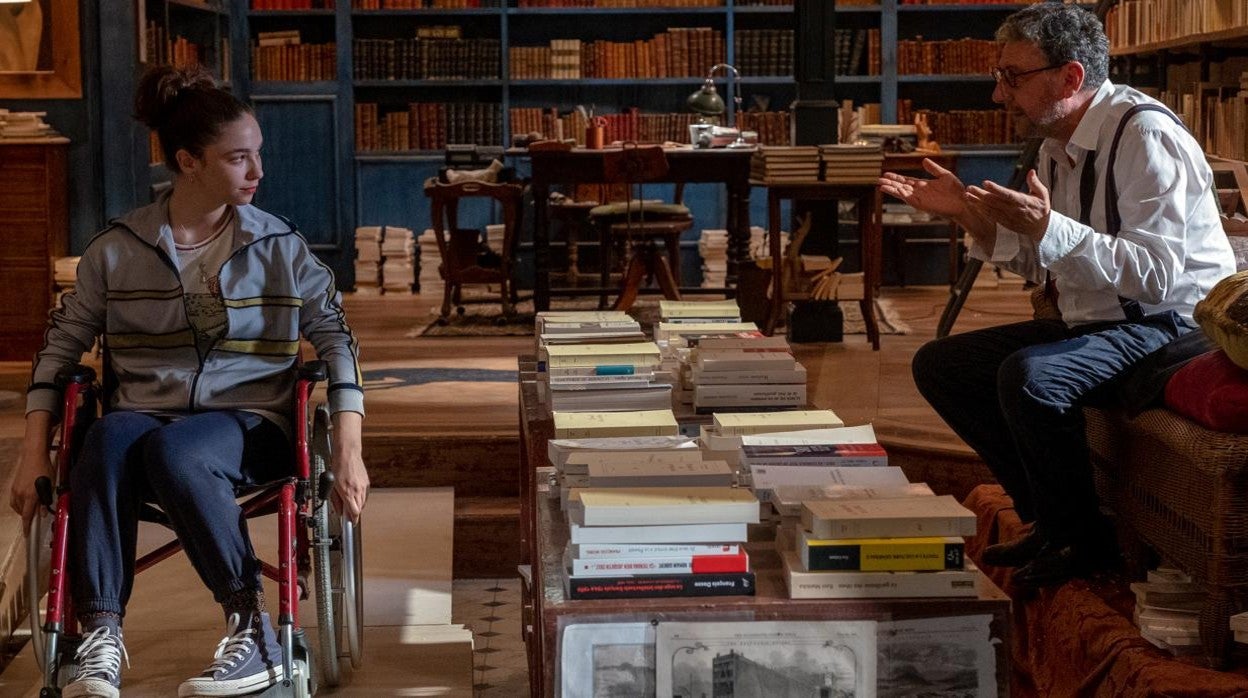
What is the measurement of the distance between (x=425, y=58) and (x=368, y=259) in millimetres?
1168

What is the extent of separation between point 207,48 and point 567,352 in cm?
595

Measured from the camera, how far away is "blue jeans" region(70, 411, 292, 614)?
2.73 m

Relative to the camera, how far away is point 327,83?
9.09 m

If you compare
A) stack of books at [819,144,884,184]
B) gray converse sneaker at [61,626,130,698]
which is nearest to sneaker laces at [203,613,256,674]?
gray converse sneaker at [61,626,130,698]

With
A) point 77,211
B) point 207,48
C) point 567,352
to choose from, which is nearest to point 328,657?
point 567,352

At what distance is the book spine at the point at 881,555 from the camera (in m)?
2.11

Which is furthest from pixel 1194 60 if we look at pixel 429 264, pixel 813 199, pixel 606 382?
pixel 606 382

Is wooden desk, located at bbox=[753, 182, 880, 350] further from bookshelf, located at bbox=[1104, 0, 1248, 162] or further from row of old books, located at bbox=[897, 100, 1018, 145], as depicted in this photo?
row of old books, located at bbox=[897, 100, 1018, 145]

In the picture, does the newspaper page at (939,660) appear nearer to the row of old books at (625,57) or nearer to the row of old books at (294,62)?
the row of old books at (625,57)

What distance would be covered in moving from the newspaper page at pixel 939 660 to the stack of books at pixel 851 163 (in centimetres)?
442

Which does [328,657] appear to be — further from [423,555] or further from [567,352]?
[423,555]

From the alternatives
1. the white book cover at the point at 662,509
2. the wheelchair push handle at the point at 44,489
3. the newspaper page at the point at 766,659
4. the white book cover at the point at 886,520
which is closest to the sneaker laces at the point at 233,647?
the wheelchair push handle at the point at 44,489

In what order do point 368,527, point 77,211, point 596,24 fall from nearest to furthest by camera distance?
point 368,527 < point 77,211 < point 596,24

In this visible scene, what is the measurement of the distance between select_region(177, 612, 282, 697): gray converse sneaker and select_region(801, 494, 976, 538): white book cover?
1029 millimetres
